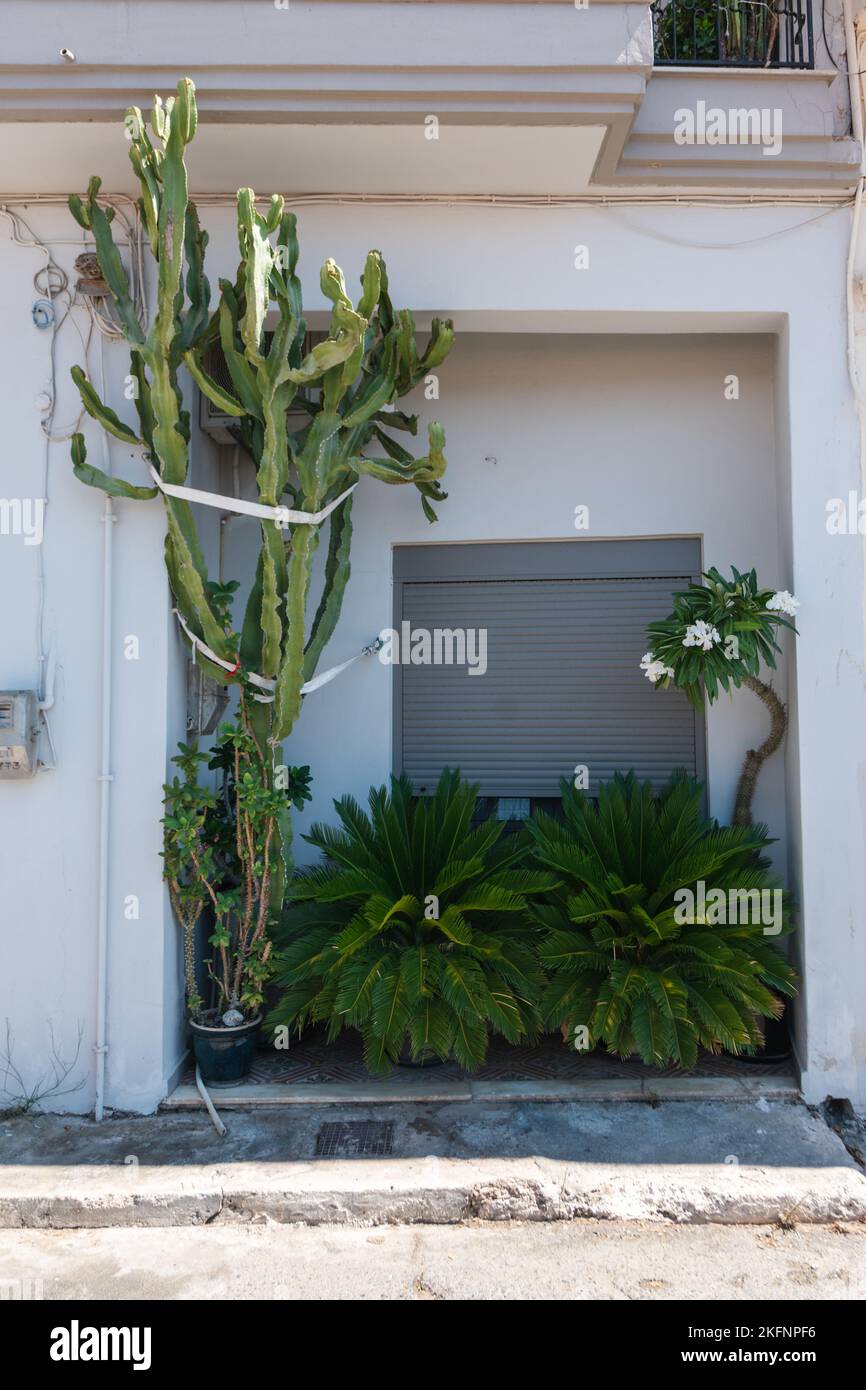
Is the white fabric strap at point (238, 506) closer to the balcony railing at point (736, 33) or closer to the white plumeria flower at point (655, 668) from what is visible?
the white plumeria flower at point (655, 668)

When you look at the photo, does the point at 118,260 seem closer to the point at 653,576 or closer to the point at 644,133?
the point at 644,133

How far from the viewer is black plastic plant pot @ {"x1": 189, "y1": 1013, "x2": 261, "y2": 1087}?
471 centimetres

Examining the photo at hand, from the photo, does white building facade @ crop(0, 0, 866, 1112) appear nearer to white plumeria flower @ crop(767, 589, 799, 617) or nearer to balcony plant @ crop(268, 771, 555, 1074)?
white plumeria flower @ crop(767, 589, 799, 617)

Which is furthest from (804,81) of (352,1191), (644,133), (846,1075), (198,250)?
(352,1191)

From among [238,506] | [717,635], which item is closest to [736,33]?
[717,635]

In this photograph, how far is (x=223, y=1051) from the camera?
4.73m

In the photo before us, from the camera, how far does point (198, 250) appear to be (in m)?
4.68

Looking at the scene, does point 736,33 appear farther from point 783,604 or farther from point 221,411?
point 221,411

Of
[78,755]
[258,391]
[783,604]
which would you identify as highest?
[258,391]

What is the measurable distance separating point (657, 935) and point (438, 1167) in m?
1.44

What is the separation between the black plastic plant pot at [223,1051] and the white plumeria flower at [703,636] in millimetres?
2807

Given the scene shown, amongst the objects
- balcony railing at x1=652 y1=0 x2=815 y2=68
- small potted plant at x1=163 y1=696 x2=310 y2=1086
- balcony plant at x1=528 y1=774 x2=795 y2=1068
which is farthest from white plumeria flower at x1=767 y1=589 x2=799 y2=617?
balcony railing at x1=652 y1=0 x2=815 y2=68

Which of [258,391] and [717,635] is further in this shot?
[717,635]

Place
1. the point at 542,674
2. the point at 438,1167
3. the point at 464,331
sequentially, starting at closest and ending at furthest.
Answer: the point at 438,1167 → the point at 464,331 → the point at 542,674
